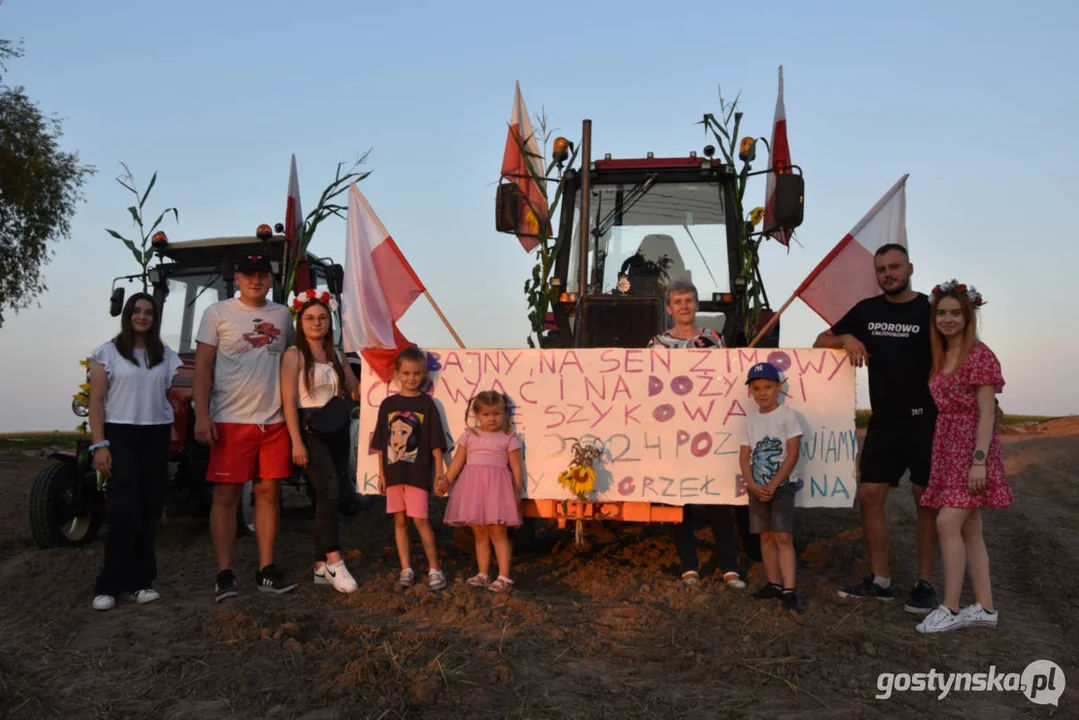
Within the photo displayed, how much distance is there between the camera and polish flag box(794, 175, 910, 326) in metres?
5.62

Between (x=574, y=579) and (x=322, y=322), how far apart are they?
225 cm

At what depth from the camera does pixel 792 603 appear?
15.0 ft


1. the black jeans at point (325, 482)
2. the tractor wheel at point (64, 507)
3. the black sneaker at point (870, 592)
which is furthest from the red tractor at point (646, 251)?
the tractor wheel at point (64, 507)

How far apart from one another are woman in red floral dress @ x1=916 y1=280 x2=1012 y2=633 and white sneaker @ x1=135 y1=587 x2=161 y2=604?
4.05m

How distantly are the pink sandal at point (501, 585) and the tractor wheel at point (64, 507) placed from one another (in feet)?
11.7

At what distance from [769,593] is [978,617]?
1023 mm

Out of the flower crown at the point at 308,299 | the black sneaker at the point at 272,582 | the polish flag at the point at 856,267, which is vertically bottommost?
the black sneaker at the point at 272,582

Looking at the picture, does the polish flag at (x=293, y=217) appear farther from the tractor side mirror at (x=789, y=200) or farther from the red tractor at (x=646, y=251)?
the tractor side mirror at (x=789, y=200)

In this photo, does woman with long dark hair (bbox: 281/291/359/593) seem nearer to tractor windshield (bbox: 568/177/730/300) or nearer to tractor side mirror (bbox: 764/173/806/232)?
tractor windshield (bbox: 568/177/730/300)

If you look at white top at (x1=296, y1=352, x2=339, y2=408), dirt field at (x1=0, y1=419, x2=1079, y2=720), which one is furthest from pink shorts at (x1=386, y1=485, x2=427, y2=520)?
white top at (x1=296, y1=352, x2=339, y2=408)

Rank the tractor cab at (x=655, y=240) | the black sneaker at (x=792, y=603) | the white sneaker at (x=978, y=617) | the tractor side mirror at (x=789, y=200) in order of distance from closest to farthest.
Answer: the white sneaker at (x=978, y=617)
the black sneaker at (x=792, y=603)
the tractor side mirror at (x=789, y=200)
the tractor cab at (x=655, y=240)

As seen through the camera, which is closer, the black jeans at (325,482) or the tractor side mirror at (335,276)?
the black jeans at (325,482)

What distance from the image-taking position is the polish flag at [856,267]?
562 cm

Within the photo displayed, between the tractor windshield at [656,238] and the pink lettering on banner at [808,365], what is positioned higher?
the tractor windshield at [656,238]
